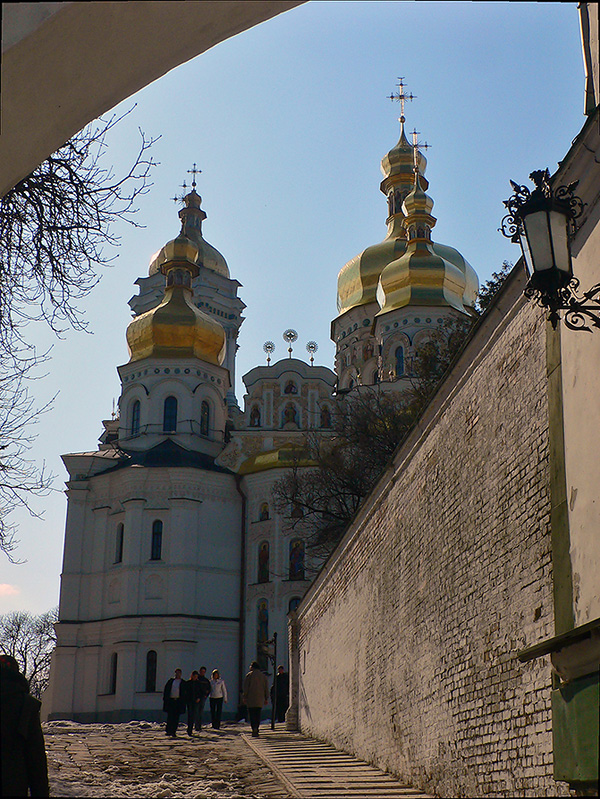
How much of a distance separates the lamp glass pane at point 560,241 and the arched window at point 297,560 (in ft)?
103

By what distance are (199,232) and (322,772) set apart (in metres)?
49.0

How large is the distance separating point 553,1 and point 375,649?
10715 mm

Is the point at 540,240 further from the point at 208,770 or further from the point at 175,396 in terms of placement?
the point at 175,396

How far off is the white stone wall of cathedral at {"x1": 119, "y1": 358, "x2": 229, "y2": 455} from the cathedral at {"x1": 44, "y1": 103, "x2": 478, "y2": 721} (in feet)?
0.19

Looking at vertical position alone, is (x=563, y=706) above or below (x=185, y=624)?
below

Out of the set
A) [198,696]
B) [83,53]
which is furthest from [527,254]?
[198,696]

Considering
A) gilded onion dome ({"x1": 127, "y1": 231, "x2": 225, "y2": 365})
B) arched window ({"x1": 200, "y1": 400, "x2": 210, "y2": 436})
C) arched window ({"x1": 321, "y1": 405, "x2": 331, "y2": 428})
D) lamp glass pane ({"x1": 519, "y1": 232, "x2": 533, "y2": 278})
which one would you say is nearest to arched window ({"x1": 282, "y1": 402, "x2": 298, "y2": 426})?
arched window ({"x1": 321, "y1": 405, "x2": 331, "y2": 428})

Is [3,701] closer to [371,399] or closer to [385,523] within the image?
[385,523]

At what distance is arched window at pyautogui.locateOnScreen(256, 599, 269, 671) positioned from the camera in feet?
117

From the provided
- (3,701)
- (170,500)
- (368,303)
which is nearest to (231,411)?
(368,303)

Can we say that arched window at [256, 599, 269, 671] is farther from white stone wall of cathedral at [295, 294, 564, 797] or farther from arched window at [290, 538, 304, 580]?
white stone wall of cathedral at [295, 294, 564, 797]

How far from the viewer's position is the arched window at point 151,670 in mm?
35406

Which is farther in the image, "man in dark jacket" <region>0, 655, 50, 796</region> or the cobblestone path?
the cobblestone path

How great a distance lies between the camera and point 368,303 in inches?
1866
